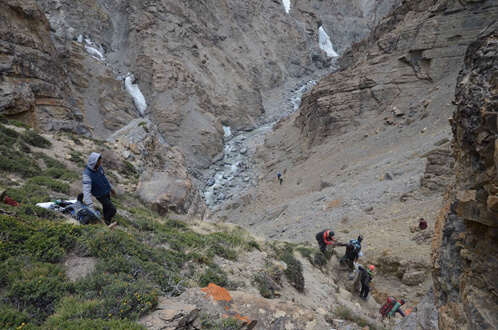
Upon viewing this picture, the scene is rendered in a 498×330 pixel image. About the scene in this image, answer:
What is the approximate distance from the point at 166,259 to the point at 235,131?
39758mm

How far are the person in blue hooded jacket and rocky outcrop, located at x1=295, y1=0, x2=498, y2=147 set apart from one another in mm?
23999

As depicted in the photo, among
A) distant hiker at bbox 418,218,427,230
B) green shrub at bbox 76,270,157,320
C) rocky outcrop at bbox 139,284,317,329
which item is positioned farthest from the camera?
distant hiker at bbox 418,218,427,230

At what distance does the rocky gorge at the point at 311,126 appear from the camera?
162 inches

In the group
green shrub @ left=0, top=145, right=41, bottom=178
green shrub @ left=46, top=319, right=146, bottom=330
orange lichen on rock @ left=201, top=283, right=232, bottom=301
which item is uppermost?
green shrub @ left=0, top=145, right=41, bottom=178

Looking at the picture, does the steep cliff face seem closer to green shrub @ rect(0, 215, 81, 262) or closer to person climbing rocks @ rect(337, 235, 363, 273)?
green shrub @ rect(0, 215, 81, 262)

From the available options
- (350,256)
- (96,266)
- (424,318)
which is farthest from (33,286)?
(350,256)

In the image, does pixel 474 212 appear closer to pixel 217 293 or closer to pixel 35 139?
pixel 217 293

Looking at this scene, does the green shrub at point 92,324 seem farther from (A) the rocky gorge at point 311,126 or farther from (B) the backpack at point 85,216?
(B) the backpack at point 85,216

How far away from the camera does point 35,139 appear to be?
11219 mm

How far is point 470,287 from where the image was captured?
3.49m

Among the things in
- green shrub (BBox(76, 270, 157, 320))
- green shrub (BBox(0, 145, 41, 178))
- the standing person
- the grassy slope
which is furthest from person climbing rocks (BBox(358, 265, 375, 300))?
green shrub (BBox(0, 145, 41, 178))

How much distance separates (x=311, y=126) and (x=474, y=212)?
29.5 m

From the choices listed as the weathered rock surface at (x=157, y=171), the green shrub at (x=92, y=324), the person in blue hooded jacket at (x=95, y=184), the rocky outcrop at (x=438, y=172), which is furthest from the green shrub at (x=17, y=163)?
the rocky outcrop at (x=438, y=172)

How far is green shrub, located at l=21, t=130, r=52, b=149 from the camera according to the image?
10.9m
